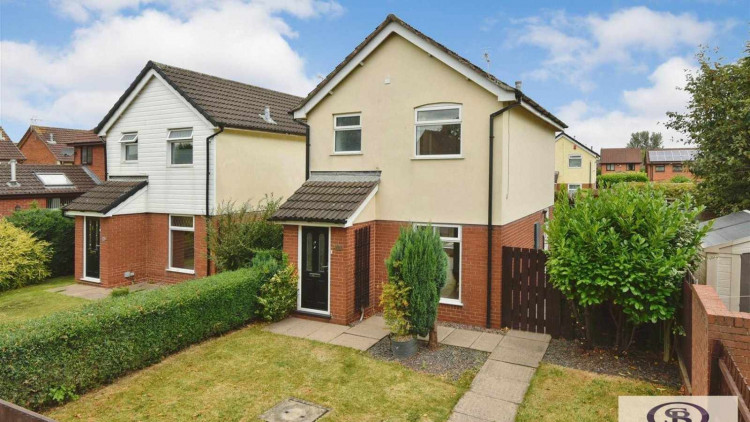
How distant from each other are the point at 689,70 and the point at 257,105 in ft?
50.3

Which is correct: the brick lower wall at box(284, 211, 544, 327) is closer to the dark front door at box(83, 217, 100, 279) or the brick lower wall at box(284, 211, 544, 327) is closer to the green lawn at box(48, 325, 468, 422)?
the green lawn at box(48, 325, 468, 422)

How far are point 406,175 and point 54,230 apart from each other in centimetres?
1436

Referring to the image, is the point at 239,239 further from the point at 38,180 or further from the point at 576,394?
the point at 38,180

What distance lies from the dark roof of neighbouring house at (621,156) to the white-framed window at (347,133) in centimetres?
6957

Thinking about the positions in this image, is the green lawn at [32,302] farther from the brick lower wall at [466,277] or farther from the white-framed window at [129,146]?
the brick lower wall at [466,277]

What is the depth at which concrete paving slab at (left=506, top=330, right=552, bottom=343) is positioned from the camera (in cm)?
984

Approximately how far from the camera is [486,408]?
22.3 ft

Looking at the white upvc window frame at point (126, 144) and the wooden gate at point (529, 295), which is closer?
the wooden gate at point (529, 295)

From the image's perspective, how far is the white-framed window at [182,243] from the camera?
1530cm

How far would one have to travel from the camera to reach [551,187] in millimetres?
17188

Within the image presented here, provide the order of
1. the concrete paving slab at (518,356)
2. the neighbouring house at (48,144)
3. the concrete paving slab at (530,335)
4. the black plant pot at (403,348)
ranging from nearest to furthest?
the concrete paving slab at (518,356), the black plant pot at (403,348), the concrete paving slab at (530,335), the neighbouring house at (48,144)

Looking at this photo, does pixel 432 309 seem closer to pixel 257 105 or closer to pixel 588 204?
pixel 588 204

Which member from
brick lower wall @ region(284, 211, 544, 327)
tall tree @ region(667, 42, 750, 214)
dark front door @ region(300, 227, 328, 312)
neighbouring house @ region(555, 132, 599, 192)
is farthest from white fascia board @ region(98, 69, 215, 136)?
neighbouring house @ region(555, 132, 599, 192)

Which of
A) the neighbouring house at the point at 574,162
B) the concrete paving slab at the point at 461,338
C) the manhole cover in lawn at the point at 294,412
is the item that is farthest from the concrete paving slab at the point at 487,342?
the neighbouring house at the point at 574,162
